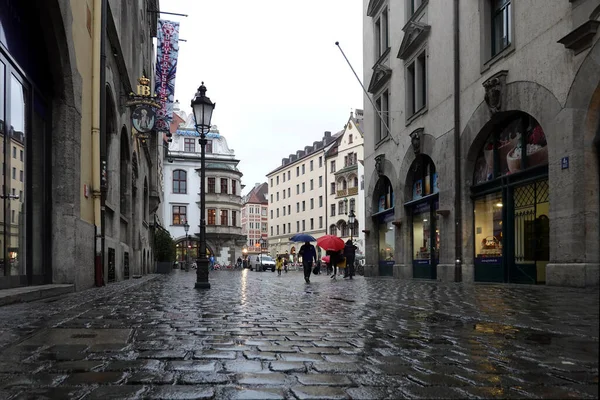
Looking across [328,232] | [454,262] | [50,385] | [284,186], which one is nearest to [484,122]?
[454,262]

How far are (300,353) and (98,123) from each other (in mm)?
9793

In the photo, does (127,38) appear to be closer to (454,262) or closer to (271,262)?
(454,262)

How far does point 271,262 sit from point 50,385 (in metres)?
55.7

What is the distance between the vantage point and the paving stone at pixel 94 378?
320 cm

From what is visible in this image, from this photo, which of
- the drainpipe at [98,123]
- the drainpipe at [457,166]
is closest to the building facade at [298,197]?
the drainpipe at [457,166]

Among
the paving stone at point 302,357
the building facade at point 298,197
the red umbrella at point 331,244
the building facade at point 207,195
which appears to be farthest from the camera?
the building facade at point 298,197

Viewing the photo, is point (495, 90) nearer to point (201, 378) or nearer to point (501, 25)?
point (501, 25)

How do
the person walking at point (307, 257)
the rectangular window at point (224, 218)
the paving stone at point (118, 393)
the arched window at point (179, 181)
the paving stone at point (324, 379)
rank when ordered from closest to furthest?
the paving stone at point (118, 393)
the paving stone at point (324, 379)
the person walking at point (307, 257)
the arched window at point (179, 181)
the rectangular window at point (224, 218)

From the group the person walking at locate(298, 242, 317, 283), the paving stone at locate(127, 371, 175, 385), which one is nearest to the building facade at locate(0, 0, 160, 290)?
the paving stone at locate(127, 371, 175, 385)

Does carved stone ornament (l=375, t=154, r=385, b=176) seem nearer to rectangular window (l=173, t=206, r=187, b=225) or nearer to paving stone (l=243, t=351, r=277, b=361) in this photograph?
paving stone (l=243, t=351, r=277, b=361)

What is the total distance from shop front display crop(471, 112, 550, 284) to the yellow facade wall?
10016mm

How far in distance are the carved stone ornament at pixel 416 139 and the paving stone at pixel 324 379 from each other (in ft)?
56.0

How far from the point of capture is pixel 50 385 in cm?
312

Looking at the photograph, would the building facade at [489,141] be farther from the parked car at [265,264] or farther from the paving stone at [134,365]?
the parked car at [265,264]
